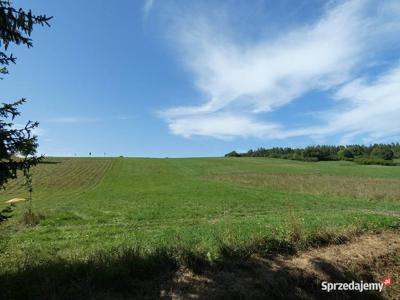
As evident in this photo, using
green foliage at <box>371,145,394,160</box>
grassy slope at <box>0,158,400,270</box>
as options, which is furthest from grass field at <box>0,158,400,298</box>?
green foliage at <box>371,145,394,160</box>

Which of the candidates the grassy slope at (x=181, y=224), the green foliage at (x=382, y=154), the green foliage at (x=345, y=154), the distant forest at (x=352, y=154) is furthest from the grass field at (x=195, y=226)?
the green foliage at (x=382, y=154)

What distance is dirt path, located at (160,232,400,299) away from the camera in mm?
5432

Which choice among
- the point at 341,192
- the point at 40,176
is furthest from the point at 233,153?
the point at 341,192

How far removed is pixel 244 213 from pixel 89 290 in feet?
53.8

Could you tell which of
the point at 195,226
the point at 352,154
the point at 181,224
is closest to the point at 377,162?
the point at 352,154

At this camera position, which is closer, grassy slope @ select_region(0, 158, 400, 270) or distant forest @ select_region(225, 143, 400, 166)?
grassy slope @ select_region(0, 158, 400, 270)

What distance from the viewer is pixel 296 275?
19.9 ft

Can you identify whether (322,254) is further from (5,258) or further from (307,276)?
(5,258)

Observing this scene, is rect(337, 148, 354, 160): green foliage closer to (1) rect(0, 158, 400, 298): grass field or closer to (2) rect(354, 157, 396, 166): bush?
(2) rect(354, 157, 396, 166): bush

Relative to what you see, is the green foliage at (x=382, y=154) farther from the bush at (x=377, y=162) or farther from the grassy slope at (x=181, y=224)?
the grassy slope at (x=181, y=224)

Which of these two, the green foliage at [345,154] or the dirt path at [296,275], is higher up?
the green foliage at [345,154]

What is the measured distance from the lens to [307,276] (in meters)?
6.11

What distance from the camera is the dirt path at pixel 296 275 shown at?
5432 mm

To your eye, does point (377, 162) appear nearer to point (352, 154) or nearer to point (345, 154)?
point (345, 154)
